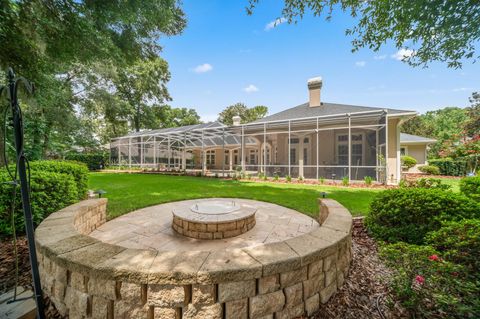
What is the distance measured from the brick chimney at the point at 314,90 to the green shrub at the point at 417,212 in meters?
12.7

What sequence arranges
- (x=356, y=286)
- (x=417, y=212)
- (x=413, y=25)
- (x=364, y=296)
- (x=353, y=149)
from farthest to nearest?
(x=353, y=149) → (x=413, y=25) → (x=417, y=212) → (x=356, y=286) → (x=364, y=296)

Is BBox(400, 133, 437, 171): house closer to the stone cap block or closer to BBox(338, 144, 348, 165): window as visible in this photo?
BBox(338, 144, 348, 165): window

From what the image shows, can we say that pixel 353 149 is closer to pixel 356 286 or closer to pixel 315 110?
pixel 315 110

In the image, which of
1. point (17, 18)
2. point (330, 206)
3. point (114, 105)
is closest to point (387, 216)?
point (330, 206)

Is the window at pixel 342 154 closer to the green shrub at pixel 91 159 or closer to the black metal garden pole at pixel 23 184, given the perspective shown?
the black metal garden pole at pixel 23 184

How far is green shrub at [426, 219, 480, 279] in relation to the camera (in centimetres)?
230

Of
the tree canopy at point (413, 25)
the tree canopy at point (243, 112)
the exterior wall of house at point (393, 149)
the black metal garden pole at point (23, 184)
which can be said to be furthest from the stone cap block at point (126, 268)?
the tree canopy at point (243, 112)

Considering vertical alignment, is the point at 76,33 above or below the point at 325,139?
above

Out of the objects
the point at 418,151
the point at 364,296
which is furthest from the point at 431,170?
the point at 364,296

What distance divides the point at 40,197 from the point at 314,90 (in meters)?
15.9

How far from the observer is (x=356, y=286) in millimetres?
2330

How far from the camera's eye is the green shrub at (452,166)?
15.4 metres

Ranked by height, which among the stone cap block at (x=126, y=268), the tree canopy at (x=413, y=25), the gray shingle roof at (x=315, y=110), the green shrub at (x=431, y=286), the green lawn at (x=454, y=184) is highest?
the gray shingle roof at (x=315, y=110)

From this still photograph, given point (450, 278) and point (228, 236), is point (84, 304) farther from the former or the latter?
point (450, 278)
